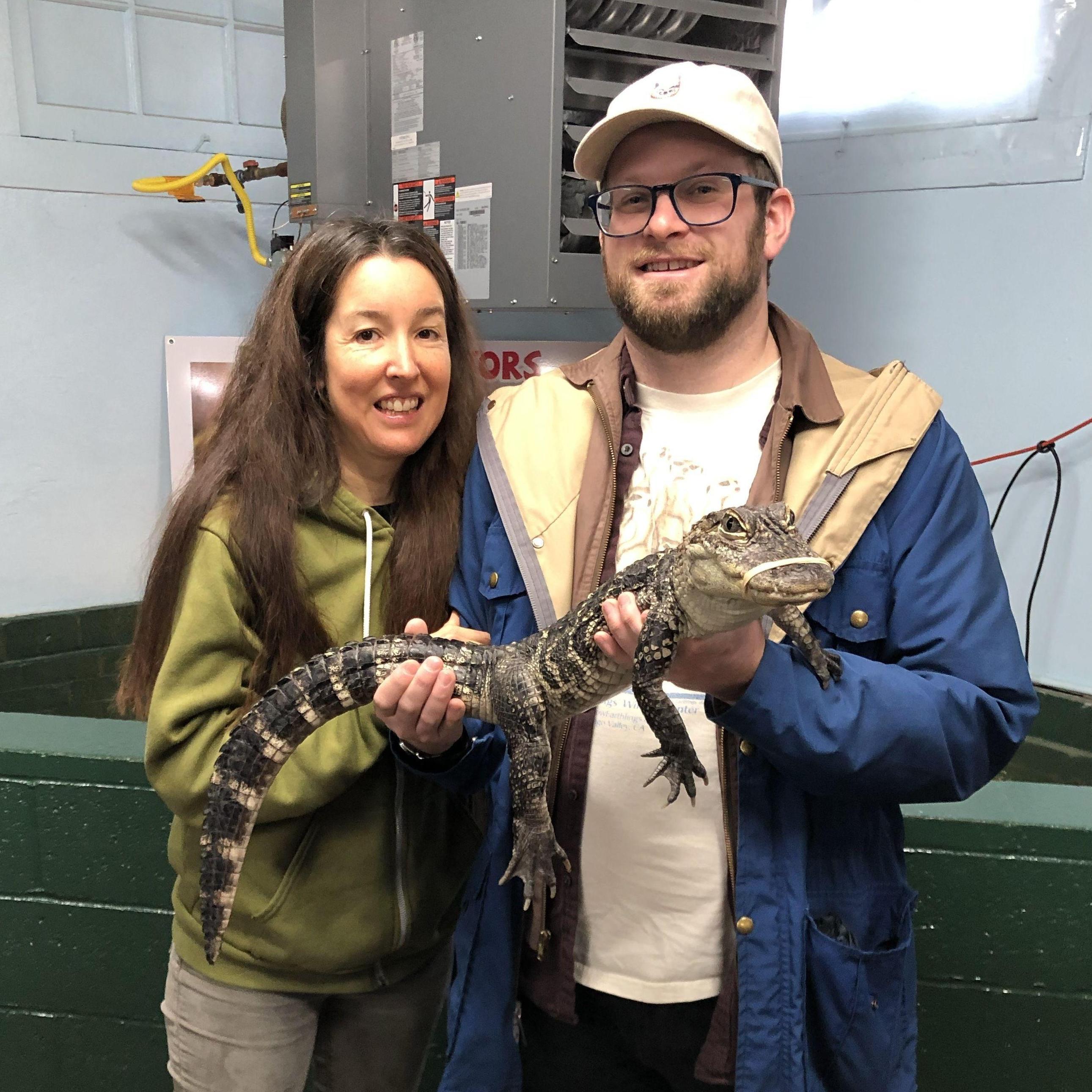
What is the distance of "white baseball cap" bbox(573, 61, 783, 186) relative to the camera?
1394 millimetres

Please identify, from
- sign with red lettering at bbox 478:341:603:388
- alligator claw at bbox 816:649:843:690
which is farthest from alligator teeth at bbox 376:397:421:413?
sign with red lettering at bbox 478:341:603:388

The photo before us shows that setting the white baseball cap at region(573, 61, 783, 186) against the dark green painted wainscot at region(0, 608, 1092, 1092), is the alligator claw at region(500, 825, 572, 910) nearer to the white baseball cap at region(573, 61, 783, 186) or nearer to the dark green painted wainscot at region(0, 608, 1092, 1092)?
the dark green painted wainscot at region(0, 608, 1092, 1092)

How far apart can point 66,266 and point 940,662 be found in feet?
12.1

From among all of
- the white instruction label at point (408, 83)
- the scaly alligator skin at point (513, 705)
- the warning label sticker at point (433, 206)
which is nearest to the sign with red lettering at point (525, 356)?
the warning label sticker at point (433, 206)

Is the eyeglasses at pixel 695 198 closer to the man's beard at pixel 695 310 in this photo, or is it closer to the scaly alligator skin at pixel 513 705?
the man's beard at pixel 695 310

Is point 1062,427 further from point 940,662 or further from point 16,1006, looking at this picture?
point 16,1006

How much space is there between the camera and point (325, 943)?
1.43 meters

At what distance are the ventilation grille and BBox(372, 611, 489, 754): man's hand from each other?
173 centimetres

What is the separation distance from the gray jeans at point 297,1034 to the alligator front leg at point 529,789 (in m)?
0.38

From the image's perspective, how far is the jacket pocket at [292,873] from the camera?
1.43 meters

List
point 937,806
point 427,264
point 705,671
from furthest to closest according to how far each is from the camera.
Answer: point 937,806
point 427,264
point 705,671

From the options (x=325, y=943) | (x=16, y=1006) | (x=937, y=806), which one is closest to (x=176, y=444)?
(x=16, y=1006)

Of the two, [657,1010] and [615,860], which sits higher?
[615,860]

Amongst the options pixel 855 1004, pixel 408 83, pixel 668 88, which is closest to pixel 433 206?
pixel 408 83
